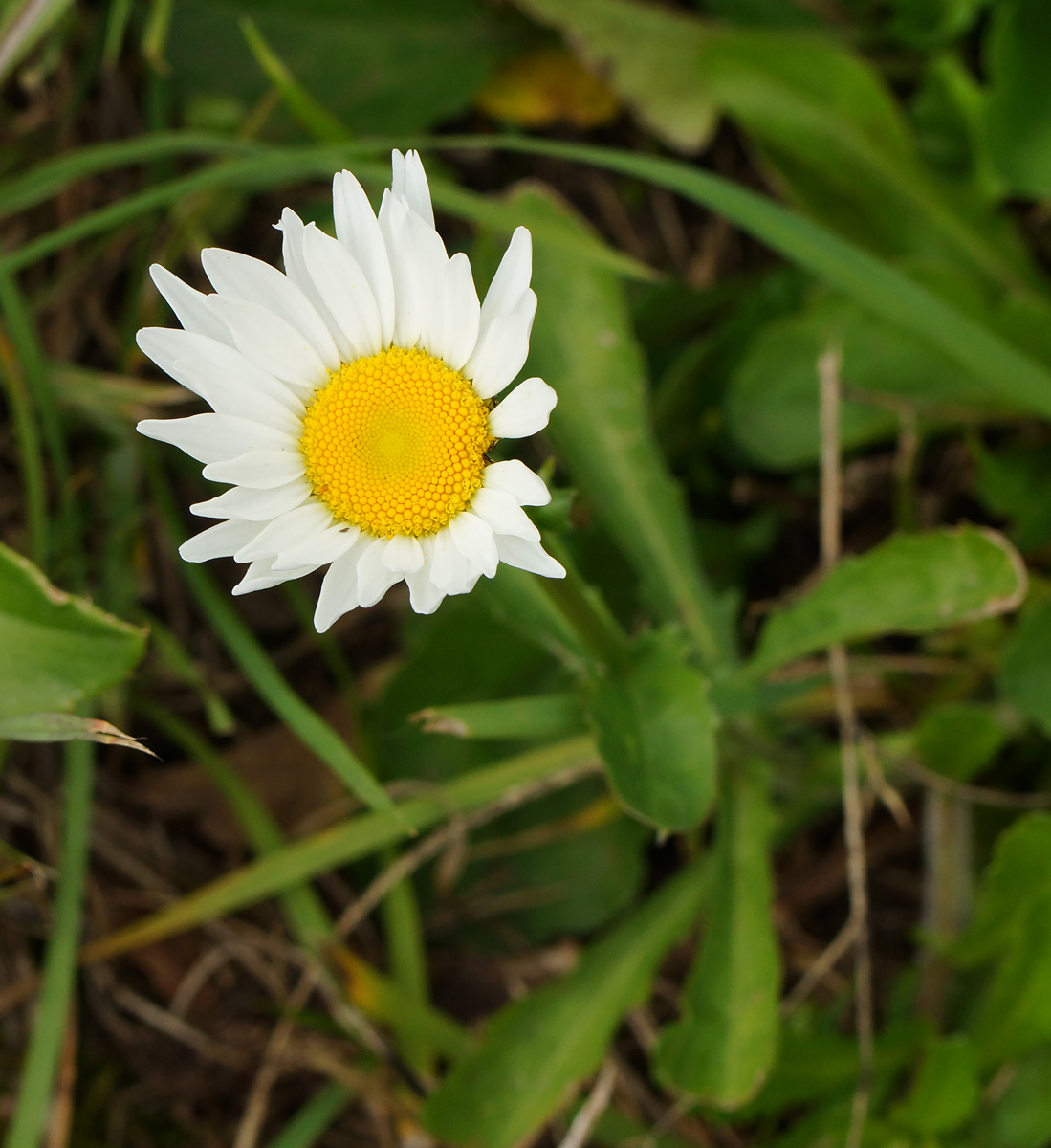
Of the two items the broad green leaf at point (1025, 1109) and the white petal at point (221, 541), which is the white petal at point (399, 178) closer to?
the white petal at point (221, 541)

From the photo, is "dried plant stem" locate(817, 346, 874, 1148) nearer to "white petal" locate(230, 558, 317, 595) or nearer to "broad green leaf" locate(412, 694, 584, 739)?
"broad green leaf" locate(412, 694, 584, 739)

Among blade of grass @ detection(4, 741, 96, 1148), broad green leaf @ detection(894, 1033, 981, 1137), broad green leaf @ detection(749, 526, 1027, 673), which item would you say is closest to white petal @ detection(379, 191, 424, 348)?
broad green leaf @ detection(749, 526, 1027, 673)

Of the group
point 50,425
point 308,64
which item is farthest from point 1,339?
point 308,64

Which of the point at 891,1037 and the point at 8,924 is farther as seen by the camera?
the point at 8,924

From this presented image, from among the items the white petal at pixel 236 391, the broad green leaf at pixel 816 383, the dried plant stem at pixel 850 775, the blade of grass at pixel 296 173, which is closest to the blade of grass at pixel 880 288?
the blade of grass at pixel 296 173

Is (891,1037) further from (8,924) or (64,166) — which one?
(64,166)

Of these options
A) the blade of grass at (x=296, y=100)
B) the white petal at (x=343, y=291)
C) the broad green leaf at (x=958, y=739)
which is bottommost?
the broad green leaf at (x=958, y=739)
